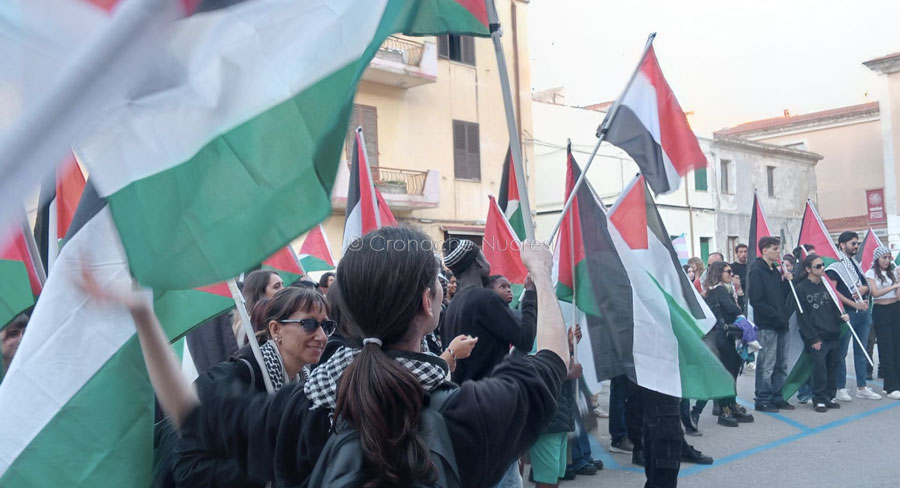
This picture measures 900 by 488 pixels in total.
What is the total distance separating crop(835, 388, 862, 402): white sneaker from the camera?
10.1 m

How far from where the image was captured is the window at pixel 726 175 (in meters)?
32.6

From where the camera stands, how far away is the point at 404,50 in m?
20.7

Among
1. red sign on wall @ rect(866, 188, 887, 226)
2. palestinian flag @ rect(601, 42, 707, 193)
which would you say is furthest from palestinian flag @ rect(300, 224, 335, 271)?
red sign on wall @ rect(866, 188, 887, 226)

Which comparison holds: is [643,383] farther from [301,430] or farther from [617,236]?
[301,430]

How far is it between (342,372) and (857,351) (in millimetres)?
10343

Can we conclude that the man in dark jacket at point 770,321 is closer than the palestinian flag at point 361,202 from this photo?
No

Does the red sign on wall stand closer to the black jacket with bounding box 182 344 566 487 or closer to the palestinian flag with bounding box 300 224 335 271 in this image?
the palestinian flag with bounding box 300 224 335 271

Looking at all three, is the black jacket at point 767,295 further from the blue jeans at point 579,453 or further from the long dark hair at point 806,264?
the blue jeans at point 579,453

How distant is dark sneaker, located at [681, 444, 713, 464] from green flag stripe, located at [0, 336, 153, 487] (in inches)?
229

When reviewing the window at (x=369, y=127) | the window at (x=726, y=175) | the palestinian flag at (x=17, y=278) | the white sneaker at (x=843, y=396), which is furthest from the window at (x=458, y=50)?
the palestinian flag at (x=17, y=278)

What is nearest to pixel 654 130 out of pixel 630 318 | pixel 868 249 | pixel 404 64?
pixel 630 318

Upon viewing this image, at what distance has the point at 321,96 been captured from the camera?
7.04 feet

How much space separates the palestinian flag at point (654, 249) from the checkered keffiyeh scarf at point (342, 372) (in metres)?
4.10

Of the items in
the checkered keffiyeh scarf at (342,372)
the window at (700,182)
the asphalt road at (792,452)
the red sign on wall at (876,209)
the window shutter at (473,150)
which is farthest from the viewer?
the red sign on wall at (876,209)
